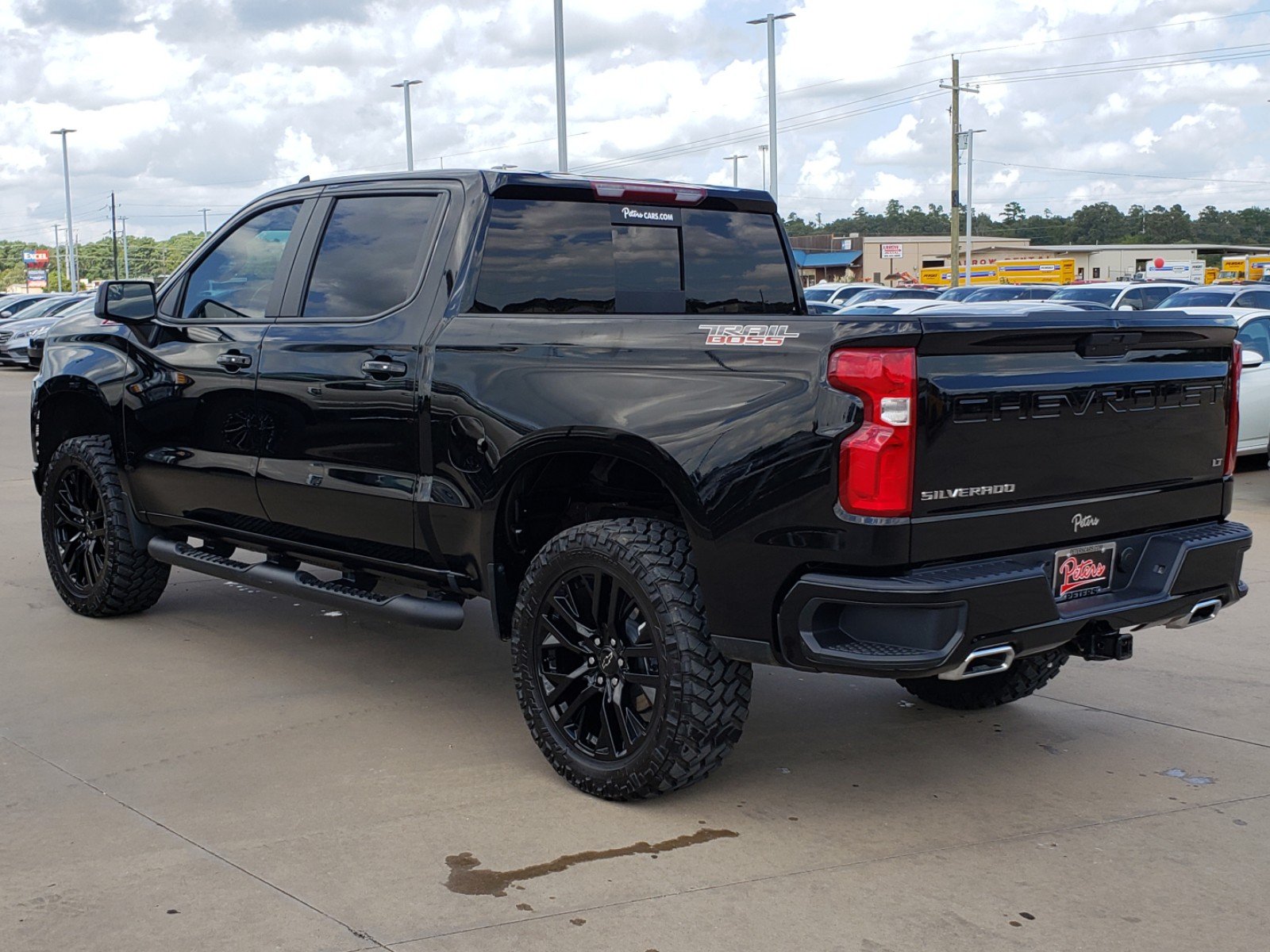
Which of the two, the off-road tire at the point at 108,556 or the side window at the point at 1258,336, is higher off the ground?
the side window at the point at 1258,336

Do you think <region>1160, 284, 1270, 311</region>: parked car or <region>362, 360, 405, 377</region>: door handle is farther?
<region>1160, 284, 1270, 311</region>: parked car

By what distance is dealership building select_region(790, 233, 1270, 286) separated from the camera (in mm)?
94312

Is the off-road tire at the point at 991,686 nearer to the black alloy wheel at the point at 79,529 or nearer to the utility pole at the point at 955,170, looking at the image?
the black alloy wheel at the point at 79,529

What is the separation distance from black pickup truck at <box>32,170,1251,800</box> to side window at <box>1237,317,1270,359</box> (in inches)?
335

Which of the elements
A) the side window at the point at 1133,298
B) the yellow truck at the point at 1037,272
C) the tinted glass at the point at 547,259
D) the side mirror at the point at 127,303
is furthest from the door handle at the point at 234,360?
the yellow truck at the point at 1037,272

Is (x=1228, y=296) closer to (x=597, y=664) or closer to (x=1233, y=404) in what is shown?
(x=1233, y=404)

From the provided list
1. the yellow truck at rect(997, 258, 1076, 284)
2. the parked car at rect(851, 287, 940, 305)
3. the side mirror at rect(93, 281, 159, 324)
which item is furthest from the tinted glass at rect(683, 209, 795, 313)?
the yellow truck at rect(997, 258, 1076, 284)

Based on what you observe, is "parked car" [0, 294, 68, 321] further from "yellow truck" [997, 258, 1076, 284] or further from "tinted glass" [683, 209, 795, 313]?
"tinted glass" [683, 209, 795, 313]

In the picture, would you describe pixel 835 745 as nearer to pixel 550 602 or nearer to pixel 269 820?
pixel 550 602

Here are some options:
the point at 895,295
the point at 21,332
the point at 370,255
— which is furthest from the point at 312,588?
the point at 21,332

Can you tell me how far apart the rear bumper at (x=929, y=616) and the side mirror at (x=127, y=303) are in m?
3.65

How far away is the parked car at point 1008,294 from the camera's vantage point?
2555 centimetres

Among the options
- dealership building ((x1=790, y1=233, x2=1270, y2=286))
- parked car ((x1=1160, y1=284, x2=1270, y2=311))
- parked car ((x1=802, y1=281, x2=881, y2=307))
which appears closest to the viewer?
parked car ((x1=1160, y1=284, x2=1270, y2=311))

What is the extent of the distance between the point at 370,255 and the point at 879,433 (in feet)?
8.15
